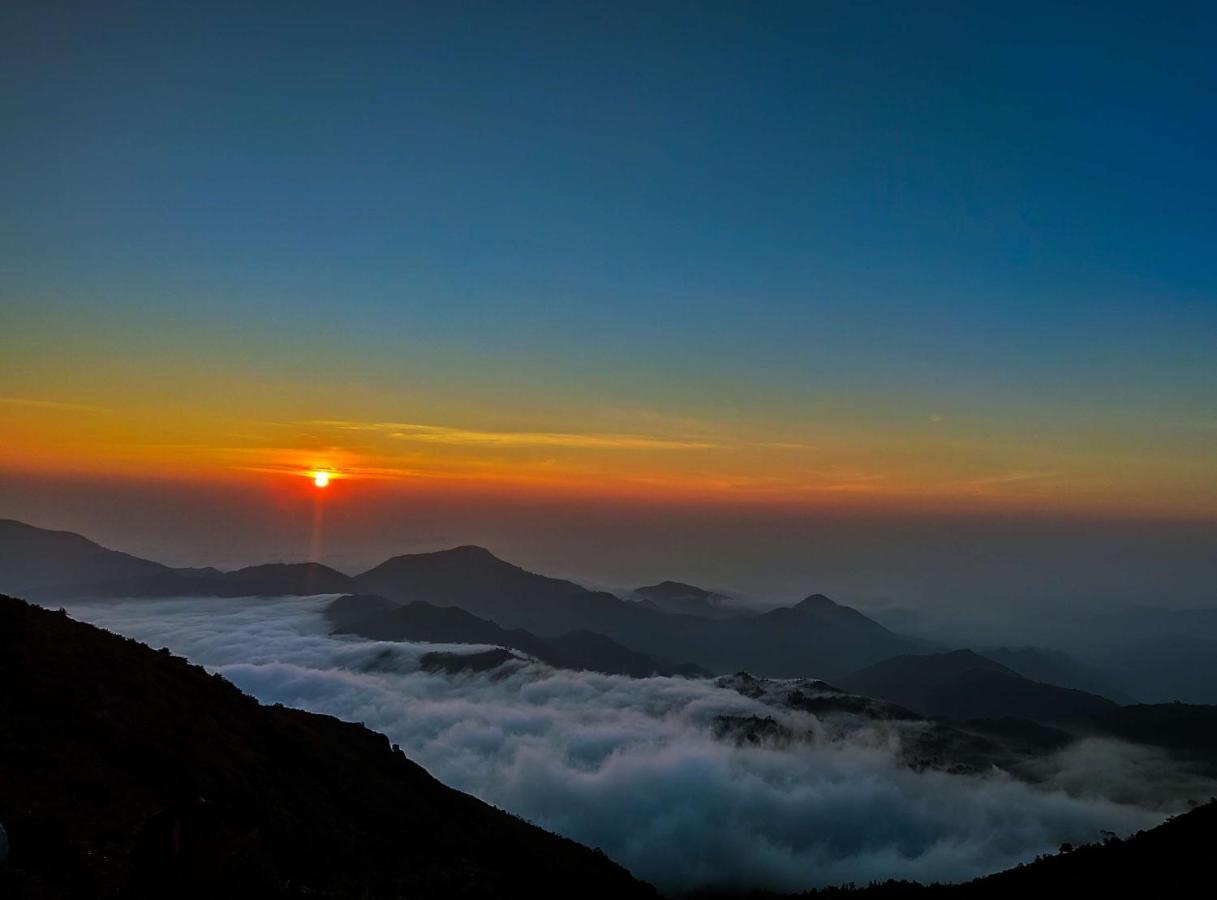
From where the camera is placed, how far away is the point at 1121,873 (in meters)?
34.6

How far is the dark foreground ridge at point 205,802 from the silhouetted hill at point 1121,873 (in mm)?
24922

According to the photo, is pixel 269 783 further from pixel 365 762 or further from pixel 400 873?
pixel 365 762

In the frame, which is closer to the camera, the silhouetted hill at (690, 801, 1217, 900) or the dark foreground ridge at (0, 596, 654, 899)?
the dark foreground ridge at (0, 596, 654, 899)

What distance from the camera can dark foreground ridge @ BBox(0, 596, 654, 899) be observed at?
16.7 metres

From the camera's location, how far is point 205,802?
14359 millimetres

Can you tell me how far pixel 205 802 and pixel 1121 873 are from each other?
41.8 metres

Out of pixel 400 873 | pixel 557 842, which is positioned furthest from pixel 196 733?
pixel 557 842

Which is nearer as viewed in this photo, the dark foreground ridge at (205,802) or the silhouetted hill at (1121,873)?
the dark foreground ridge at (205,802)

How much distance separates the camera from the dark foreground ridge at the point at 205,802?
16.7 metres

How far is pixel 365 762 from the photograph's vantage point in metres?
55.7

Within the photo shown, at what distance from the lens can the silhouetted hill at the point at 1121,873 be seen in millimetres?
30719

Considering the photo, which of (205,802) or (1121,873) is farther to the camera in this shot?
(1121,873)

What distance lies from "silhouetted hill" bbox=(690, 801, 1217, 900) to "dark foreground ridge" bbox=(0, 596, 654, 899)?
2492 cm

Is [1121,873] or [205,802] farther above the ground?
[205,802]
